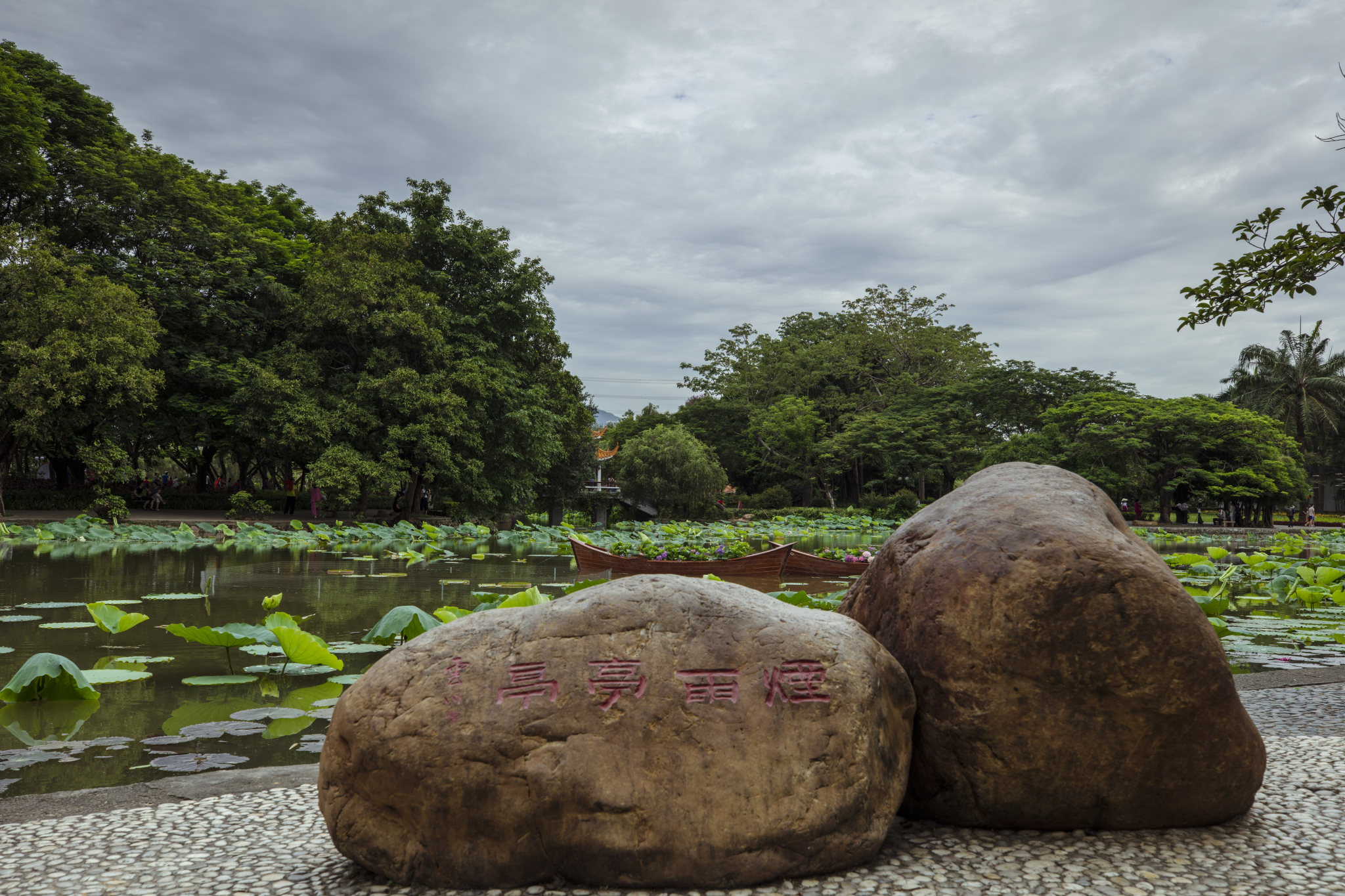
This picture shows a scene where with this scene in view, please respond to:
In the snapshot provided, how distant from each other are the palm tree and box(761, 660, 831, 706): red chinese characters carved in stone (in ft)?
156

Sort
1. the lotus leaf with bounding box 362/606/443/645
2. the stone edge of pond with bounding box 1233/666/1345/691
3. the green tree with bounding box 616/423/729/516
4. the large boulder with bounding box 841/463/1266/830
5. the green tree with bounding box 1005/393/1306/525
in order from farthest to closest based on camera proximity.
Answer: the green tree with bounding box 616/423/729/516 < the green tree with bounding box 1005/393/1306/525 < the stone edge of pond with bounding box 1233/666/1345/691 < the lotus leaf with bounding box 362/606/443/645 < the large boulder with bounding box 841/463/1266/830

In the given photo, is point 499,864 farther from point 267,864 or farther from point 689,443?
point 689,443

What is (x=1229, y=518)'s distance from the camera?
3959 centimetres

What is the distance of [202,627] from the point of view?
591 centimetres

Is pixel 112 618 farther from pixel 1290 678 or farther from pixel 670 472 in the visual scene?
pixel 670 472

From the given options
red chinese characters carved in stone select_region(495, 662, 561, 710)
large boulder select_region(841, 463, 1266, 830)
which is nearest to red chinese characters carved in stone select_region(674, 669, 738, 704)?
red chinese characters carved in stone select_region(495, 662, 561, 710)

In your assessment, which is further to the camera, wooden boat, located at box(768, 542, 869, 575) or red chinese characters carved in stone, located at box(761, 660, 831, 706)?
wooden boat, located at box(768, 542, 869, 575)

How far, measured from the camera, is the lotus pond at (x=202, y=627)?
14.9ft

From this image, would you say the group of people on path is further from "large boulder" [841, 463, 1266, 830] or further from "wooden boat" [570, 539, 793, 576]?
"large boulder" [841, 463, 1266, 830]

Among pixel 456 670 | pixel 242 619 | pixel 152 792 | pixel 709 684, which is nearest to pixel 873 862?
pixel 709 684

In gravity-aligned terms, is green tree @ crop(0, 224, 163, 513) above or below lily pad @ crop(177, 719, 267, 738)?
above

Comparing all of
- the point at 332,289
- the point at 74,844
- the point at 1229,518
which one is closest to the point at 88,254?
the point at 332,289

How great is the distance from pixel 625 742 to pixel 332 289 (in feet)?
76.5

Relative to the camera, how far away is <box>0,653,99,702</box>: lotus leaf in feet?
15.8
